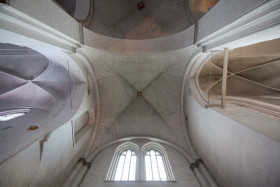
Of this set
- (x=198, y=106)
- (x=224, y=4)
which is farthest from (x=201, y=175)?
(x=224, y=4)

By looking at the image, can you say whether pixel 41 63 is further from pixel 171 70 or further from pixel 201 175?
pixel 201 175

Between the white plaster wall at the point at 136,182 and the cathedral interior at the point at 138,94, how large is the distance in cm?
4

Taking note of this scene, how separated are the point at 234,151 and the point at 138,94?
4655 millimetres

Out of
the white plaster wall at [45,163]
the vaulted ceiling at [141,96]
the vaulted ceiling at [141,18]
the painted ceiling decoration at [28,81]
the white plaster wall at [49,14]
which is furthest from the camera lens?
the painted ceiling decoration at [28,81]

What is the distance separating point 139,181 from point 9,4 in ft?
17.8

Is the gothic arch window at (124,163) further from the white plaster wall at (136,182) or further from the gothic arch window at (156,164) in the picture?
the gothic arch window at (156,164)

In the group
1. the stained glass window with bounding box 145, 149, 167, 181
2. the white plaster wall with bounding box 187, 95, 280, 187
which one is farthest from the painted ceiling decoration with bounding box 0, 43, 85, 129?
the white plaster wall with bounding box 187, 95, 280, 187

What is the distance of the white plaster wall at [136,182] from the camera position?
179 inches

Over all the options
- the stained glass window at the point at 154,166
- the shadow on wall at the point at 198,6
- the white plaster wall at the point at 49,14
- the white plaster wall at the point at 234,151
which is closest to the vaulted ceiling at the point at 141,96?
the stained glass window at the point at 154,166

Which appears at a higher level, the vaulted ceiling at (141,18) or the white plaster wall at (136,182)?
the vaulted ceiling at (141,18)

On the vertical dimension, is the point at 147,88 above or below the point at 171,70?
below

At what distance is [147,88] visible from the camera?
700 cm

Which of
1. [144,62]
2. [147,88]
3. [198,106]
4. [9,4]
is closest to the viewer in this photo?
[9,4]

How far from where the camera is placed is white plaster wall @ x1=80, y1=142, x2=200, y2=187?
4539 millimetres
